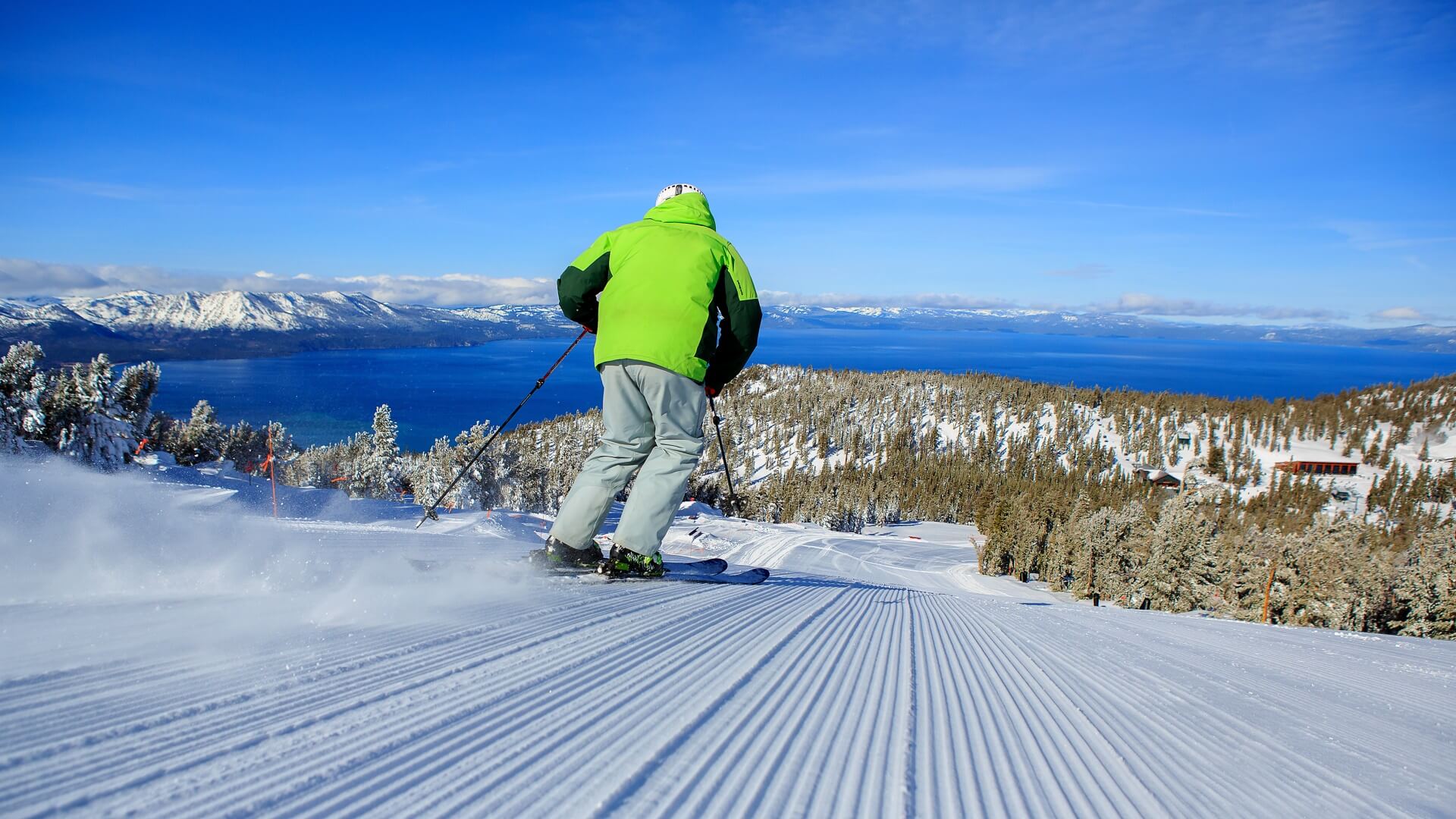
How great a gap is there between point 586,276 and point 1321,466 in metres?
121

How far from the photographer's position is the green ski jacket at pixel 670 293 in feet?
12.8

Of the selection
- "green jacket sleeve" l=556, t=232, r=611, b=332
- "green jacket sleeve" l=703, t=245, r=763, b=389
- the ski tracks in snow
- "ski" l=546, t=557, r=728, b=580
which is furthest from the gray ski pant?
the ski tracks in snow

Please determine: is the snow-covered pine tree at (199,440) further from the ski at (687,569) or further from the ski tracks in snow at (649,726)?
the ski tracks in snow at (649,726)

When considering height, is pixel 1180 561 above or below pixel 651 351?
below

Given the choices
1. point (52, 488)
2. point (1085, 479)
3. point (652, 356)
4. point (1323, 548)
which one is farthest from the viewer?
point (1085, 479)

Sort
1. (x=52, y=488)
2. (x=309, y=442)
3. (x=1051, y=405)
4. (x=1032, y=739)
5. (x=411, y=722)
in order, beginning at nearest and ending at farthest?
(x=411, y=722), (x=1032, y=739), (x=52, y=488), (x=309, y=442), (x=1051, y=405)

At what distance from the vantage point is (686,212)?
4219 millimetres

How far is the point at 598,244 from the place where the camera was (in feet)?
13.5

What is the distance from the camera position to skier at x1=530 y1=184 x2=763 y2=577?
12.8ft

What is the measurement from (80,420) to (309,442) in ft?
259

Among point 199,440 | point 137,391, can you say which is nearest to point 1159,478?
point 137,391

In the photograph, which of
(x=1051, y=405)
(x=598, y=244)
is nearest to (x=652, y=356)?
(x=598, y=244)

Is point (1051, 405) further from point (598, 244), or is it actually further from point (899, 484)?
point (598, 244)

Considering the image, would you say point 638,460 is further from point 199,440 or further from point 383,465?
point 199,440
